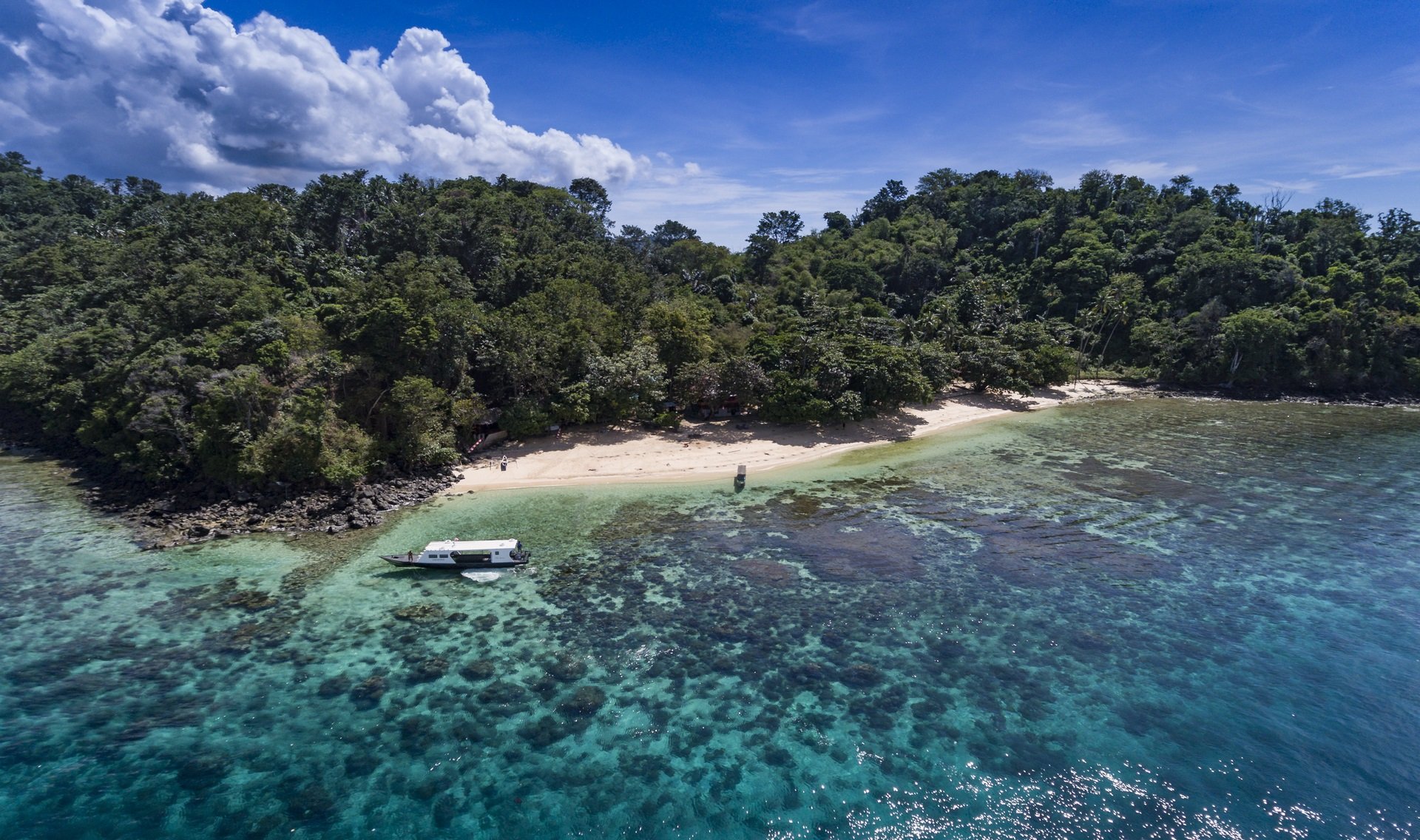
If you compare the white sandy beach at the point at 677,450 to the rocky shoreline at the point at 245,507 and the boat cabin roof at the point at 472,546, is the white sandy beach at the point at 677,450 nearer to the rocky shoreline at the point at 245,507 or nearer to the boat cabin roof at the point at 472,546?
the rocky shoreline at the point at 245,507

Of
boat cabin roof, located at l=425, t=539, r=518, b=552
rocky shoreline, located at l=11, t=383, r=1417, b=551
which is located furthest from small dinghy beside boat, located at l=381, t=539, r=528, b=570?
rocky shoreline, located at l=11, t=383, r=1417, b=551

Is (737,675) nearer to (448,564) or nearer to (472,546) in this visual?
(472,546)

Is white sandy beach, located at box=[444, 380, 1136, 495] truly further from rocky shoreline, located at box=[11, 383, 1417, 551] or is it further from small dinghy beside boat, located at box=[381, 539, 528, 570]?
small dinghy beside boat, located at box=[381, 539, 528, 570]

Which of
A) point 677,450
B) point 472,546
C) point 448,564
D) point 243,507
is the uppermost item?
point 677,450

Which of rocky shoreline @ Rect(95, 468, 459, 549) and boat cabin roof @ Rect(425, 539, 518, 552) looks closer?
boat cabin roof @ Rect(425, 539, 518, 552)

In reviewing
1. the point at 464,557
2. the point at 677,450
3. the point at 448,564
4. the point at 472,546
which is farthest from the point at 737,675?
the point at 677,450

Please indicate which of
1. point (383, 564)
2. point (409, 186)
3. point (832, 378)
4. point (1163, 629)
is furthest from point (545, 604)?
point (409, 186)
